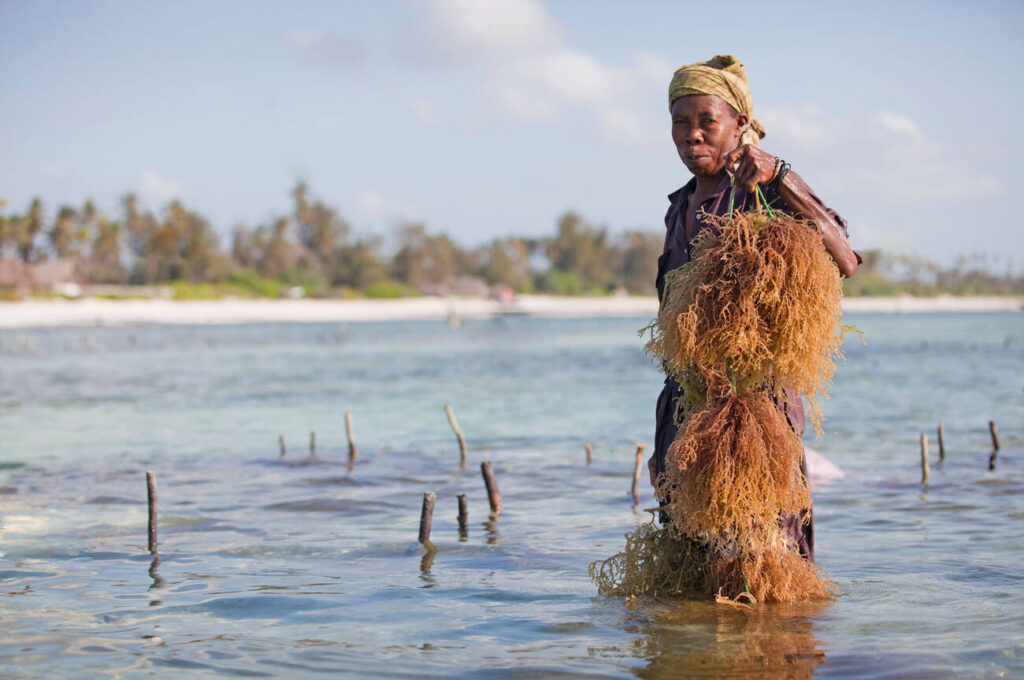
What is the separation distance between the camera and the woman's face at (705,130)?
15.6ft

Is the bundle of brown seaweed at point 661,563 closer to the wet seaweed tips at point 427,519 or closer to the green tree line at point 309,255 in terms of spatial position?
the wet seaweed tips at point 427,519

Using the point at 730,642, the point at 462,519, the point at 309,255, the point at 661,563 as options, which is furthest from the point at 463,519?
the point at 309,255

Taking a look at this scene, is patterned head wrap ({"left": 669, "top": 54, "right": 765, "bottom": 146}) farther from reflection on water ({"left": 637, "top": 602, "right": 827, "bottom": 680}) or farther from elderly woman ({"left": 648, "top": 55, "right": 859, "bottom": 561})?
reflection on water ({"left": 637, "top": 602, "right": 827, "bottom": 680})

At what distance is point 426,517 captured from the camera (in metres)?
8.41

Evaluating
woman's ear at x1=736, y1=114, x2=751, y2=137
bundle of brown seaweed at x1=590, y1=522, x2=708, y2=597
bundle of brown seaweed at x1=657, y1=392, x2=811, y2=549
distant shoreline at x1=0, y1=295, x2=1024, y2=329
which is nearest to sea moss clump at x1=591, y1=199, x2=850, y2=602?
bundle of brown seaweed at x1=657, y1=392, x2=811, y2=549

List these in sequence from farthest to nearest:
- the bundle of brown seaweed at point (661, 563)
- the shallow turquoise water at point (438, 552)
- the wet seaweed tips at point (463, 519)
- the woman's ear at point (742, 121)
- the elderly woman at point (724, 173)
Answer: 1. the wet seaweed tips at point (463, 519)
2. the shallow turquoise water at point (438, 552)
3. the bundle of brown seaweed at point (661, 563)
4. the woman's ear at point (742, 121)
5. the elderly woman at point (724, 173)

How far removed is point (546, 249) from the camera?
491 ft

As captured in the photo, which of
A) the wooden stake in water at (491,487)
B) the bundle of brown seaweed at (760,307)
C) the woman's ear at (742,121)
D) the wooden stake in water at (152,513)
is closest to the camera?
the bundle of brown seaweed at (760,307)

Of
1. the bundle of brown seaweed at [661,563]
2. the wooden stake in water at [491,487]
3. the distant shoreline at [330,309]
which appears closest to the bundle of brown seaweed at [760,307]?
the bundle of brown seaweed at [661,563]

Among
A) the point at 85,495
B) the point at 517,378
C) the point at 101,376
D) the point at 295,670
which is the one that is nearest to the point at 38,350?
the point at 101,376

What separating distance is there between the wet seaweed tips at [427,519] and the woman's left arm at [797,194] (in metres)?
4.53

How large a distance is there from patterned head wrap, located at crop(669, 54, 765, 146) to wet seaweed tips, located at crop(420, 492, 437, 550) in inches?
173

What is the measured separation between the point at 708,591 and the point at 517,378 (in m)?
31.0

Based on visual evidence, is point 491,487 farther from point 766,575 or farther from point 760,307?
point 760,307
